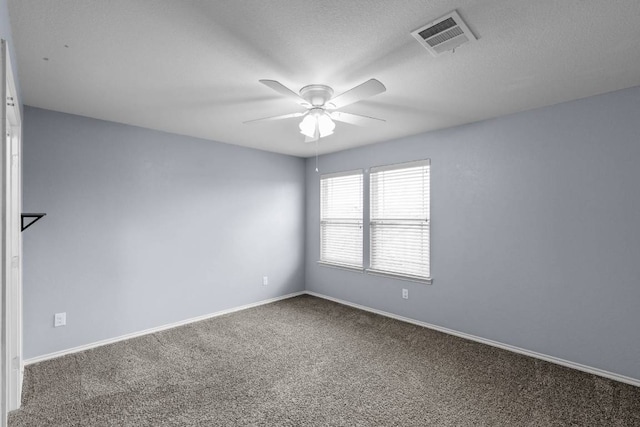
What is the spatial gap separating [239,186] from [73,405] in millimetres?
2968

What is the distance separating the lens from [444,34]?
5.83 feet

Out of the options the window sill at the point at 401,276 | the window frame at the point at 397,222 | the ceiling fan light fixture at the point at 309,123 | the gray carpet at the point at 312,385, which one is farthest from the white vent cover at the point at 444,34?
the window sill at the point at 401,276

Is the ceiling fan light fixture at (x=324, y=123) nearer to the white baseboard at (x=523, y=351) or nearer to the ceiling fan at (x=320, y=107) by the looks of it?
the ceiling fan at (x=320, y=107)

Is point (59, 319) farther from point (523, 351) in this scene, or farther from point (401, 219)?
point (523, 351)

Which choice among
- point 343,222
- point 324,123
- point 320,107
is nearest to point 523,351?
point 343,222

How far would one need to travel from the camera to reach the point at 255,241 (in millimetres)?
4773

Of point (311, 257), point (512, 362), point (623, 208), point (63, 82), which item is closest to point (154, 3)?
point (63, 82)

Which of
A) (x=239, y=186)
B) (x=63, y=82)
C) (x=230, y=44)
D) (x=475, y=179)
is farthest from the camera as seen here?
(x=239, y=186)

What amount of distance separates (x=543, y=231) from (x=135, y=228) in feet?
14.0

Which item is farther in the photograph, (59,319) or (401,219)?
(401,219)

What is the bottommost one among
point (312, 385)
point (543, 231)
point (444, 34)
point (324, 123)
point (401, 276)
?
point (312, 385)

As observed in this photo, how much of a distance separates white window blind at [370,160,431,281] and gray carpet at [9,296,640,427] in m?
0.95

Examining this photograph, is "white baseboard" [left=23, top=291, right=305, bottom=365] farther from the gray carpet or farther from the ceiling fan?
the ceiling fan

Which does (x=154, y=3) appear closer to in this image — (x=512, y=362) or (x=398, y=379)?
(x=398, y=379)
